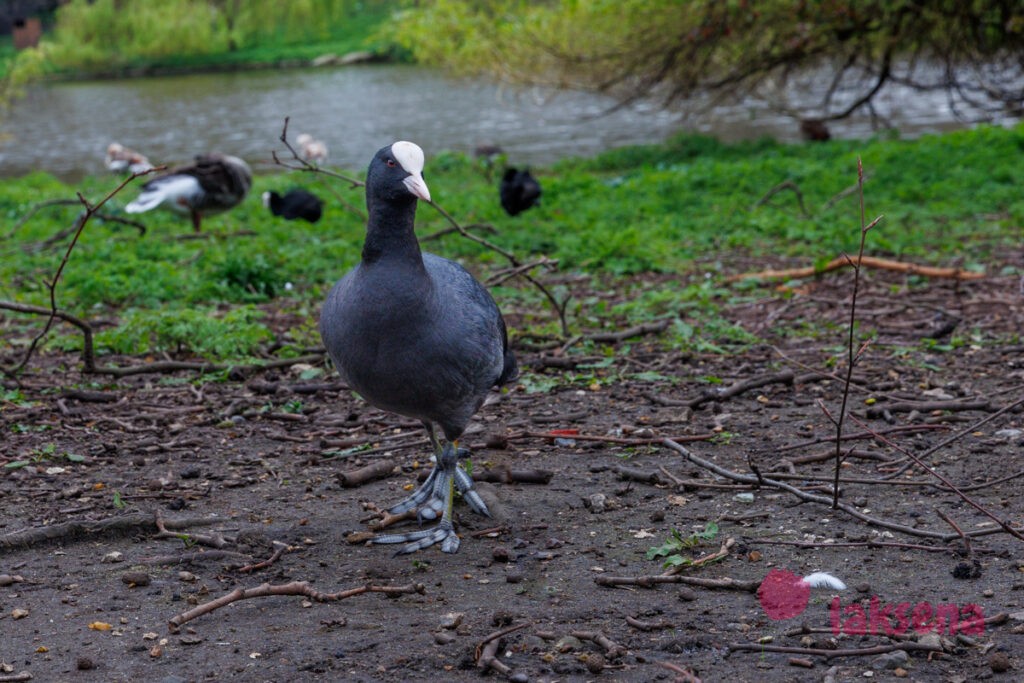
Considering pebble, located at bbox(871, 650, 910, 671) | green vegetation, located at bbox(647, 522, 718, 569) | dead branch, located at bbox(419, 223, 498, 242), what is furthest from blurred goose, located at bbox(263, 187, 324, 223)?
pebble, located at bbox(871, 650, 910, 671)

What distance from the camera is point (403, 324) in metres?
3.94

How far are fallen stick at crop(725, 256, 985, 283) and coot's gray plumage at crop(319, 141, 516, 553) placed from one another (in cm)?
433

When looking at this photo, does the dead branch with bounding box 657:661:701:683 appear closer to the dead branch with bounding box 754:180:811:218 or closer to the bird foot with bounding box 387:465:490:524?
the bird foot with bounding box 387:465:490:524

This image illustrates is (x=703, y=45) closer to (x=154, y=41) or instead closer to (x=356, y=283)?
(x=356, y=283)

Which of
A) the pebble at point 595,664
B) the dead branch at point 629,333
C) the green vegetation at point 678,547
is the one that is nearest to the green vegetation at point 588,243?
the dead branch at point 629,333

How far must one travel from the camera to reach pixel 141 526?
4.23m

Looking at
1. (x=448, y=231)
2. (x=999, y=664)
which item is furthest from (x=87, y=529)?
(x=448, y=231)

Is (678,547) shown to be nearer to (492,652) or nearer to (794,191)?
(492,652)

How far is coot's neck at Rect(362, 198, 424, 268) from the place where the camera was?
157 inches

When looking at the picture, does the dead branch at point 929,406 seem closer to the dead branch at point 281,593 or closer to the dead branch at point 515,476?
the dead branch at point 515,476

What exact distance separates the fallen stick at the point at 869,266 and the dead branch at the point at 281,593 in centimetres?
493

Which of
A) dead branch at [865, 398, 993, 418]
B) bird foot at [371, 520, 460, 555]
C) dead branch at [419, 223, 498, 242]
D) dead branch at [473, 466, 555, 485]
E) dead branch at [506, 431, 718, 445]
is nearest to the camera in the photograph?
bird foot at [371, 520, 460, 555]
